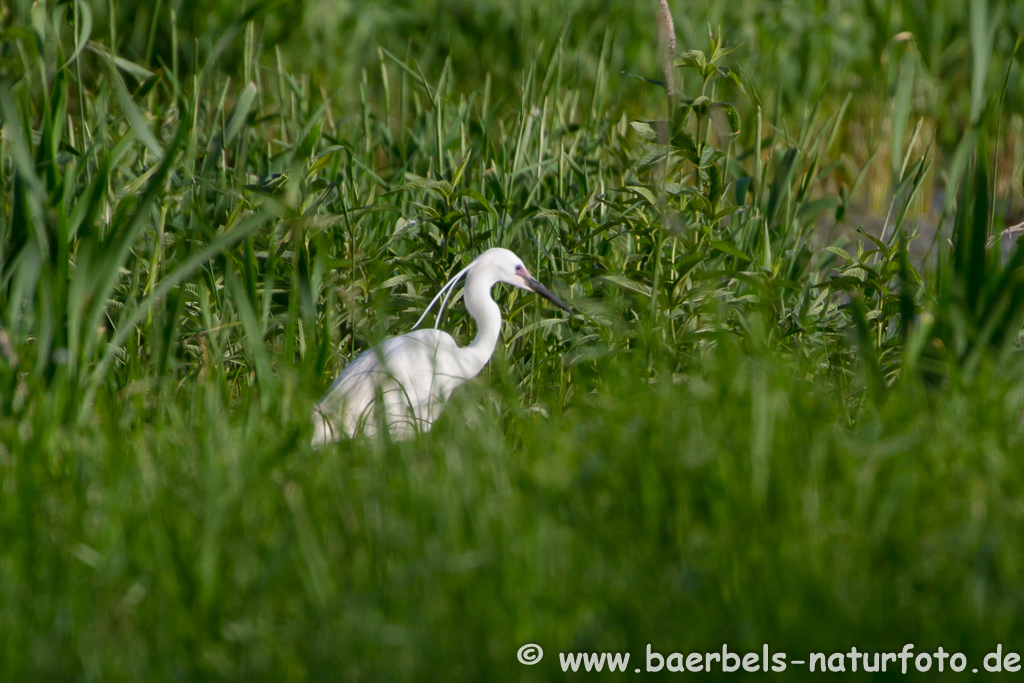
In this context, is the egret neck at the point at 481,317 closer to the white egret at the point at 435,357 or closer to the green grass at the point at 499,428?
the white egret at the point at 435,357

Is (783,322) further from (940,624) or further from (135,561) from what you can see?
(135,561)

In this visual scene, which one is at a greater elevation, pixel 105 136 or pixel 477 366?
pixel 105 136

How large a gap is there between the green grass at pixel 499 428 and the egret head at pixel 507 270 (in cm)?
11

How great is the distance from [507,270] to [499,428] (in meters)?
0.54

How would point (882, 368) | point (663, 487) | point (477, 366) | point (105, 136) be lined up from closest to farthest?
point (663, 487)
point (882, 368)
point (477, 366)
point (105, 136)

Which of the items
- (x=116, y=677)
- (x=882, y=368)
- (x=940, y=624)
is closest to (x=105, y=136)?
(x=116, y=677)

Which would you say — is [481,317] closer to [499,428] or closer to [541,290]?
[541,290]

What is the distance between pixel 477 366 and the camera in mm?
3033

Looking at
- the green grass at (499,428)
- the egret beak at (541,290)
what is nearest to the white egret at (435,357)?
the egret beak at (541,290)

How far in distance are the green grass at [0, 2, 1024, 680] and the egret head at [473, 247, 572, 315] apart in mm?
106

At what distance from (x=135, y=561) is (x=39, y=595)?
17 centimetres

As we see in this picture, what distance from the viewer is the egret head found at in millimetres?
3002

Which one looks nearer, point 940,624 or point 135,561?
point 940,624

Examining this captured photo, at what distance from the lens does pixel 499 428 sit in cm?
270
